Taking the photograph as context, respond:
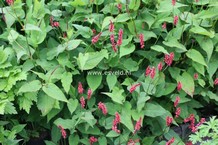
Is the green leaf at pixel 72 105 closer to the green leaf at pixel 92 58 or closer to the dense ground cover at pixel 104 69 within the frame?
the dense ground cover at pixel 104 69

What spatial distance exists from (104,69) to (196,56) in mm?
519

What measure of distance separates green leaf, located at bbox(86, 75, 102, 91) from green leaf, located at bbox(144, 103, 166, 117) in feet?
0.95

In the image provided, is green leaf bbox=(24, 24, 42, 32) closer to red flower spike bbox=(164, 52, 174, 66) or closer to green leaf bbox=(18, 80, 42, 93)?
→ green leaf bbox=(18, 80, 42, 93)

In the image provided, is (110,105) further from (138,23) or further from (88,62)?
(138,23)

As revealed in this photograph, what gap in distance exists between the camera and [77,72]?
7.54ft

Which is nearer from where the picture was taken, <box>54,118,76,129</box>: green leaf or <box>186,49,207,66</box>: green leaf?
<box>54,118,76,129</box>: green leaf

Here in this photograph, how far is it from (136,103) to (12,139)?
2.21 ft

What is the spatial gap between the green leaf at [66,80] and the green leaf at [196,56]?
680mm

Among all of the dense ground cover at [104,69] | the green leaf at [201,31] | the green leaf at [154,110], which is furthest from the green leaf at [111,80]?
the green leaf at [201,31]

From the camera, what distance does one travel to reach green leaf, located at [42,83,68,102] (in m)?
2.12

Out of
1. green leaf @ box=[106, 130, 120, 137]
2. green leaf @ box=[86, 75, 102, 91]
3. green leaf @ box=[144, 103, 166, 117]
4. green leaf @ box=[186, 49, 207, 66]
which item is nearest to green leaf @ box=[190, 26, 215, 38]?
green leaf @ box=[186, 49, 207, 66]

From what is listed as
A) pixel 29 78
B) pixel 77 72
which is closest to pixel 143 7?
pixel 77 72

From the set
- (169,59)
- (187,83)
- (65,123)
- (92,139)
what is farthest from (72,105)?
(187,83)

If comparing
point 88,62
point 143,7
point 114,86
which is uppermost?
point 143,7
